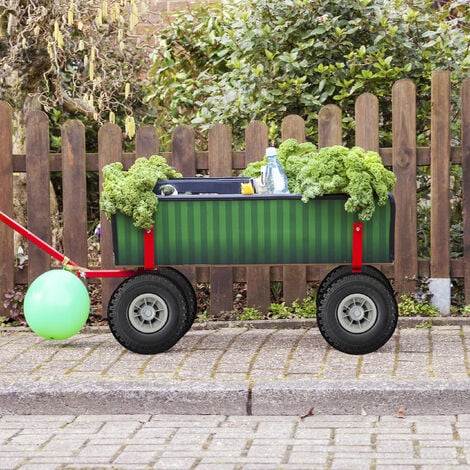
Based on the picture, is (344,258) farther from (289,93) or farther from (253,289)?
(289,93)

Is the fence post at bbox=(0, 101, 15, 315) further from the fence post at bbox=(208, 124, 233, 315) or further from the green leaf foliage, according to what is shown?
the green leaf foliage

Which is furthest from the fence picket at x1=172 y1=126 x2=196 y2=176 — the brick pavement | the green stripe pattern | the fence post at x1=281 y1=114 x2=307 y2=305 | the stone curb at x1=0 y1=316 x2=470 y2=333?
the brick pavement

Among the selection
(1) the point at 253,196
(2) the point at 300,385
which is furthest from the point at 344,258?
(2) the point at 300,385

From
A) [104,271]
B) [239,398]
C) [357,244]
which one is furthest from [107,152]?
[239,398]

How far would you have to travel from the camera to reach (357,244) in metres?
5.81

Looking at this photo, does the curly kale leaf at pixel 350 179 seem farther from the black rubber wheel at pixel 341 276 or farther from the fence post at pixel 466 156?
the fence post at pixel 466 156

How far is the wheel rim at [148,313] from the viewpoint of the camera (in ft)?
19.4

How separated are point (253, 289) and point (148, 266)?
1.39 m

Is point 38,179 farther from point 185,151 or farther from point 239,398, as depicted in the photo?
point 239,398

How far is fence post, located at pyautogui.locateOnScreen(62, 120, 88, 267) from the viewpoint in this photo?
23.4 ft

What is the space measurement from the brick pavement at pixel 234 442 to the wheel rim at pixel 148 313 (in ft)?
2.93

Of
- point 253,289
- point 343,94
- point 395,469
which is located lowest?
point 395,469

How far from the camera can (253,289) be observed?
281 inches

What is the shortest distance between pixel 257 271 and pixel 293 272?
0.80 feet
